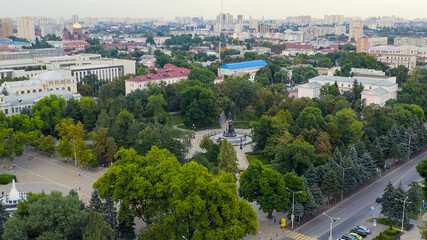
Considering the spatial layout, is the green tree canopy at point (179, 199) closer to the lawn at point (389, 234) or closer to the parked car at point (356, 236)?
the parked car at point (356, 236)

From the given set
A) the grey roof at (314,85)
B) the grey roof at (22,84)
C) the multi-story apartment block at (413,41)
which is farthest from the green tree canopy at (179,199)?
the multi-story apartment block at (413,41)

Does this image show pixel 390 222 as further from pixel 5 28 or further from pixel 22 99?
pixel 5 28

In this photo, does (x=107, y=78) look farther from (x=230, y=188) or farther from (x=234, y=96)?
(x=230, y=188)

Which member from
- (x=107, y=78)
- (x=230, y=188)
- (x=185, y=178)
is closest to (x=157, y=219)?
(x=185, y=178)

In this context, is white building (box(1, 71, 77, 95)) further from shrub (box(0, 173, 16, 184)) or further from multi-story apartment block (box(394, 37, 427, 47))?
multi-story apartment block (box(394, 37, 427, 47))

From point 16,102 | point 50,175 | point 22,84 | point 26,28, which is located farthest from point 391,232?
point 26,28
